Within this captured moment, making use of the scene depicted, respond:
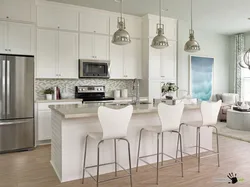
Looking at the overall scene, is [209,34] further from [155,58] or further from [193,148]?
[193,148]

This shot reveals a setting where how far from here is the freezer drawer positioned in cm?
400

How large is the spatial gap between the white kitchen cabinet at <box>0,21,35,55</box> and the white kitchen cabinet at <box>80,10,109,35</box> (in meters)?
1.19

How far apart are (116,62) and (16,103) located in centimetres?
252

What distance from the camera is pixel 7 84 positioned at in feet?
13.2

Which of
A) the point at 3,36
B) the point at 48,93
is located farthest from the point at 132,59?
the point at 3,36

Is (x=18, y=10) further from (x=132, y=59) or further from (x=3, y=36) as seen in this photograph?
(x=132, y=59)

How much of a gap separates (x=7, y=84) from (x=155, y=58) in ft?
11.6

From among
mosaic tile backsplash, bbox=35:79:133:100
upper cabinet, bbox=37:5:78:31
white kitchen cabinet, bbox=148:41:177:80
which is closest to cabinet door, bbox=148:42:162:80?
white kitchen cabinet, bbox=148:41:177:80

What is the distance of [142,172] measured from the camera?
3188mm

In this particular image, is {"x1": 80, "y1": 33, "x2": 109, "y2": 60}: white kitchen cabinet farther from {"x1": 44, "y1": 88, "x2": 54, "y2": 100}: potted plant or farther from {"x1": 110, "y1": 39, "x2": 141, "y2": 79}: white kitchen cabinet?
{"x1": 44, "y1": 88, "x2": 54, "y2": 100}: potted plant

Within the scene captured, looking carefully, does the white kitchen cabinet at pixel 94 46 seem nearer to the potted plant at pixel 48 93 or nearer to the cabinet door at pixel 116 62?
the cabinet door at pixel 116 62

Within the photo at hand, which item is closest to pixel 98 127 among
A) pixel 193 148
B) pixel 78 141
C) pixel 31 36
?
pixel 78 141

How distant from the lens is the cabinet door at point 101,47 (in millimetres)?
5262

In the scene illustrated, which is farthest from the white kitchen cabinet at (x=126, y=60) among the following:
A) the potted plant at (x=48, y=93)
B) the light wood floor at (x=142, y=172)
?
the light wood floor at (x=142, y=172)
